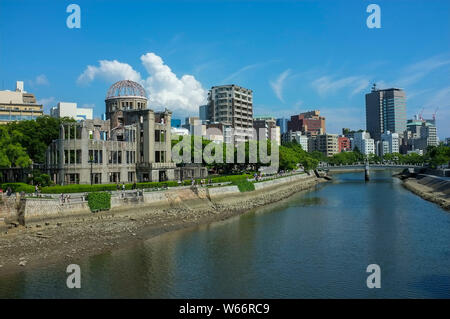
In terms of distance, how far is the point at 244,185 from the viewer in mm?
84188

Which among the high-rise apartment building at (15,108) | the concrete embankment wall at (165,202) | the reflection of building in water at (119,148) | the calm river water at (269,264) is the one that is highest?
the high-rise apartment building at (15,108)

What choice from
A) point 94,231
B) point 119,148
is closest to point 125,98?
point 119,148

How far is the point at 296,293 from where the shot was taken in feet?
100

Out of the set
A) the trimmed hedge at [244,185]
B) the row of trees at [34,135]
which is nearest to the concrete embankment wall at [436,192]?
the trimmed hedge at [244,185]

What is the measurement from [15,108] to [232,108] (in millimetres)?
91546

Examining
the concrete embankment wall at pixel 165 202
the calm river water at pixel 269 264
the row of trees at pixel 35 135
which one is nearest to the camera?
the calm river water at pixel 269 264

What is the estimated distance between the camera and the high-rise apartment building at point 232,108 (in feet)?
600

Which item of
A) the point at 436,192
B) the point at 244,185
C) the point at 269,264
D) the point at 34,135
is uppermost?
the point at 34,135

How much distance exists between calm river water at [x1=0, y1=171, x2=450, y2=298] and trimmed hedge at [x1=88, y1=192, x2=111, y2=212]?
10.8 meters

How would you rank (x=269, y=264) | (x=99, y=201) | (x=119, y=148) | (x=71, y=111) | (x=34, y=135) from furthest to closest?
1. (x=71, y=111)
2. (x=34, y=135)
3. (x=119, y=148)
4. (x=99, y=201)
5. (x=269, y=264)

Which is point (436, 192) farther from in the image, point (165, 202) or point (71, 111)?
point (71, 111)

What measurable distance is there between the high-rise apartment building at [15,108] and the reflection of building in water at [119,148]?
54.1 m

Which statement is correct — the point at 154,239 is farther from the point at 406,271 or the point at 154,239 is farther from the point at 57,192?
the point at 406,271

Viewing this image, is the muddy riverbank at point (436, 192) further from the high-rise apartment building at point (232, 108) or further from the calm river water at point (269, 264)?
the high-rise apartment building at point (232, 108)
